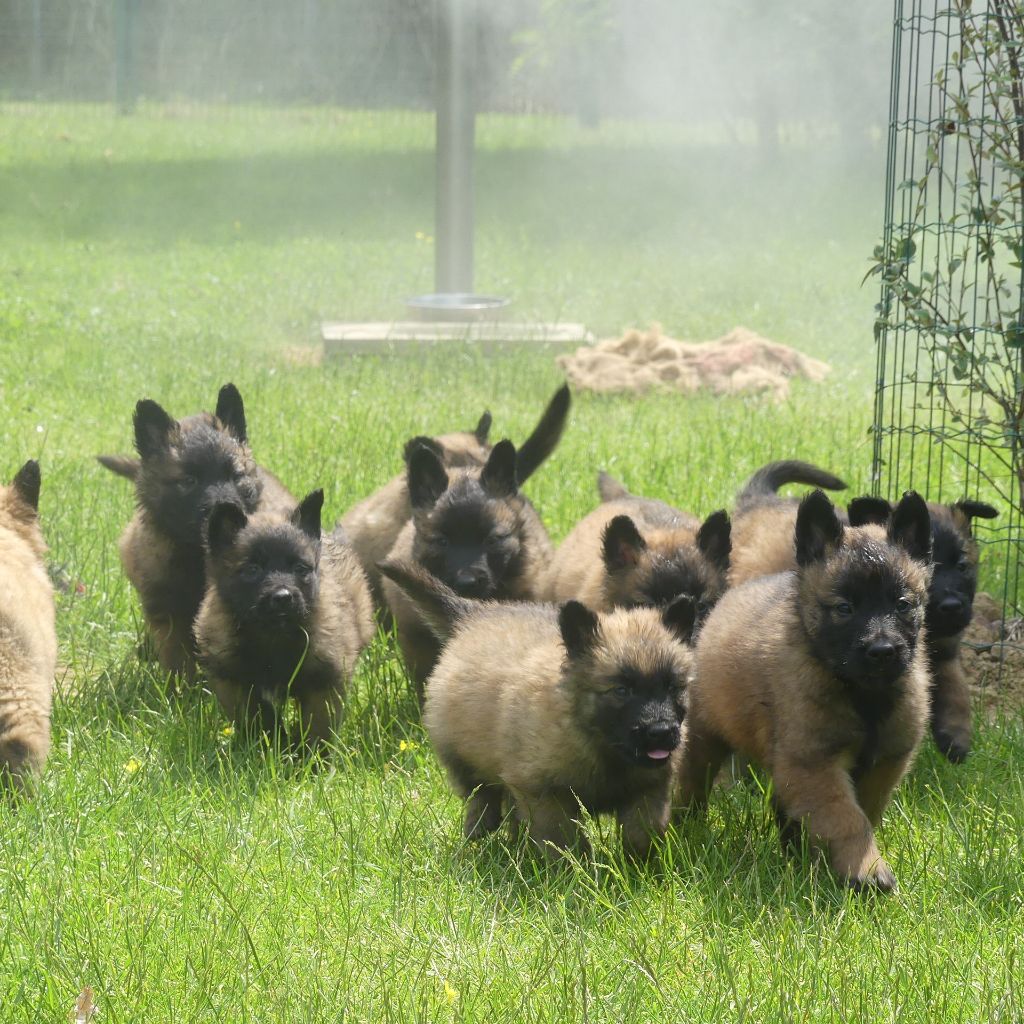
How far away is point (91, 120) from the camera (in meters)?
23.2

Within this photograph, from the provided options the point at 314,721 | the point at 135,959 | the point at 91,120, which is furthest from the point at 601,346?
the point at 91,120

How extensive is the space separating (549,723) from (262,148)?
67.4 feet

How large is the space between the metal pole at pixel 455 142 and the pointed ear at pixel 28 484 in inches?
270

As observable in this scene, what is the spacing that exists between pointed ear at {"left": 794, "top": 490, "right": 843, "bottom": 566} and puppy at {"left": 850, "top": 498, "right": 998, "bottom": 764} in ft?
2.48

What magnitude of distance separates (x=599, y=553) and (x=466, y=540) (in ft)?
1.75

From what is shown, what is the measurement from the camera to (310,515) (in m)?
5.16

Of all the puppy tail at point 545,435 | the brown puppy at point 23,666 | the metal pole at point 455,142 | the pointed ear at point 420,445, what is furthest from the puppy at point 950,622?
the metal pole at point 455,142

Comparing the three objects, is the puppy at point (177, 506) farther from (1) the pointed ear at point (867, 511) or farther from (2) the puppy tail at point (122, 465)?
(1) the pointed ear at point (867, 511)

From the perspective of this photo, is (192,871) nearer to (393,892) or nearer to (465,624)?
(393,892)

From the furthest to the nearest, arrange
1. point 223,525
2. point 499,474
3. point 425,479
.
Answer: point 499,474 < point 425,479 < point 223,525

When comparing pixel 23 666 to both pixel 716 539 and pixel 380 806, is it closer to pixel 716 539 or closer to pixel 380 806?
pixel 380 806

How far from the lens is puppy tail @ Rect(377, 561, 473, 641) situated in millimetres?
4602

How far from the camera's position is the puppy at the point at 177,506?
18.1ft

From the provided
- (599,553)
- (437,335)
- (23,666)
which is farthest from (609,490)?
(437,335)
